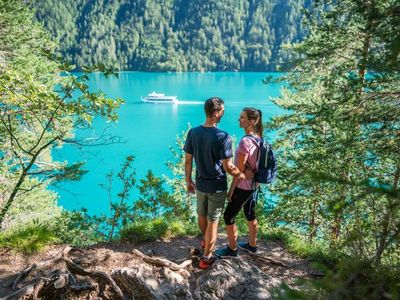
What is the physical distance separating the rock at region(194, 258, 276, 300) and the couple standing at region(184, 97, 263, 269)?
0.88 ft

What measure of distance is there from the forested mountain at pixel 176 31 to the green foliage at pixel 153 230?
130 metres

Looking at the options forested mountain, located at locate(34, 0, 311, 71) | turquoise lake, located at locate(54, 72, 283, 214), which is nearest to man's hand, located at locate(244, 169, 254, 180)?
turquoise lake, located at locate(54, 72, 283, 214)

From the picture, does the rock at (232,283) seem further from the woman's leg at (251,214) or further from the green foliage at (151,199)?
the green foliage at (151,199)

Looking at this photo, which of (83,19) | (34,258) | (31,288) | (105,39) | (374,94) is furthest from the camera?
(83,19)

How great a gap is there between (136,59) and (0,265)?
474 ft

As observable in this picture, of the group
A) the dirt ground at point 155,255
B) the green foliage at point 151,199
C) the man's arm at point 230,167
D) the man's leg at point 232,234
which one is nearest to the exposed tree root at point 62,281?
the dirt ground at point 155,255

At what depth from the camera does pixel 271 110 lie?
47.5 meters

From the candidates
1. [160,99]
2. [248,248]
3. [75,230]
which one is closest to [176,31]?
[160,99]

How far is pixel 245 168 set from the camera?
11.9ft

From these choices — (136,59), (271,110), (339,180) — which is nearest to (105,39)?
(136,59)

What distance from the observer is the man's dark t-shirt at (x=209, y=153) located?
10.8 ft

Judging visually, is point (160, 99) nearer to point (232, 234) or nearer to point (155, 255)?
point (155, 255)

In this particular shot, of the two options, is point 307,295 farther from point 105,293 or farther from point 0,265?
point 0,265

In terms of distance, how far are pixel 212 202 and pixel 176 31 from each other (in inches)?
7104
